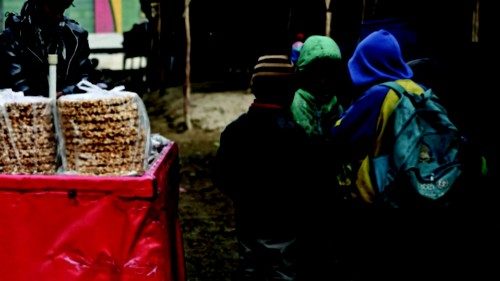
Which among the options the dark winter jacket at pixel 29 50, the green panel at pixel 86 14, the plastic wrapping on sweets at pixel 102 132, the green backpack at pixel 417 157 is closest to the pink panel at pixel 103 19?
the green panel at pixel 86 14

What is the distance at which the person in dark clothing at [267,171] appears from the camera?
9.50 ft

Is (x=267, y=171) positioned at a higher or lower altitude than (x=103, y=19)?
higher

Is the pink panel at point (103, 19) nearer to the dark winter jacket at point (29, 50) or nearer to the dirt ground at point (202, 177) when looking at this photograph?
the dirt ground at point (202, 177)

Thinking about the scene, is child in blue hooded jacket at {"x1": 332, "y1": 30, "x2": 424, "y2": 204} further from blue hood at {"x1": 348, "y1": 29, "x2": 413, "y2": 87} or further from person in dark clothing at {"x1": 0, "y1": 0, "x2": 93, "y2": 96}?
person in dark clothing at {"x1": 0, "y1": 0, "x2": 93, "y2": 96}

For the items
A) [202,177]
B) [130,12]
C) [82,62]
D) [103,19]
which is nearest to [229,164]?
[82,62]

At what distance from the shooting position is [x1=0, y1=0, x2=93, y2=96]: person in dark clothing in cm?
343

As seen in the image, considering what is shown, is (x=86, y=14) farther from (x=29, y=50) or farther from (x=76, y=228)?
(x=76, y=228)

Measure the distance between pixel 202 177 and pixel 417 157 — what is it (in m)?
5.30

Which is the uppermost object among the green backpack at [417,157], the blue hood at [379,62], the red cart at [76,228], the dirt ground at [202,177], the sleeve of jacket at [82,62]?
the blue hood at [379,62]

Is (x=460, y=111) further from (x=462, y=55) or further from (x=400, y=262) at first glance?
(x=400, y=262)

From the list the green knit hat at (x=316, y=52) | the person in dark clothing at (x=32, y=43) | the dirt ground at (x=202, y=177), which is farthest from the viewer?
the dirt ground at (x=202, y=177)

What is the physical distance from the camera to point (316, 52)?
3830 mm

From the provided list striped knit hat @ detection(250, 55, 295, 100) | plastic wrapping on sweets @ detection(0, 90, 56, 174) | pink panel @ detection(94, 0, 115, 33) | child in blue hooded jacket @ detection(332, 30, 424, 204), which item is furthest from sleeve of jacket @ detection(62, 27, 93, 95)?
pink panel @ detection(94, 0, 115, 33)

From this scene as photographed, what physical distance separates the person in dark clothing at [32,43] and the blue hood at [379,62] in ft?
5.40
